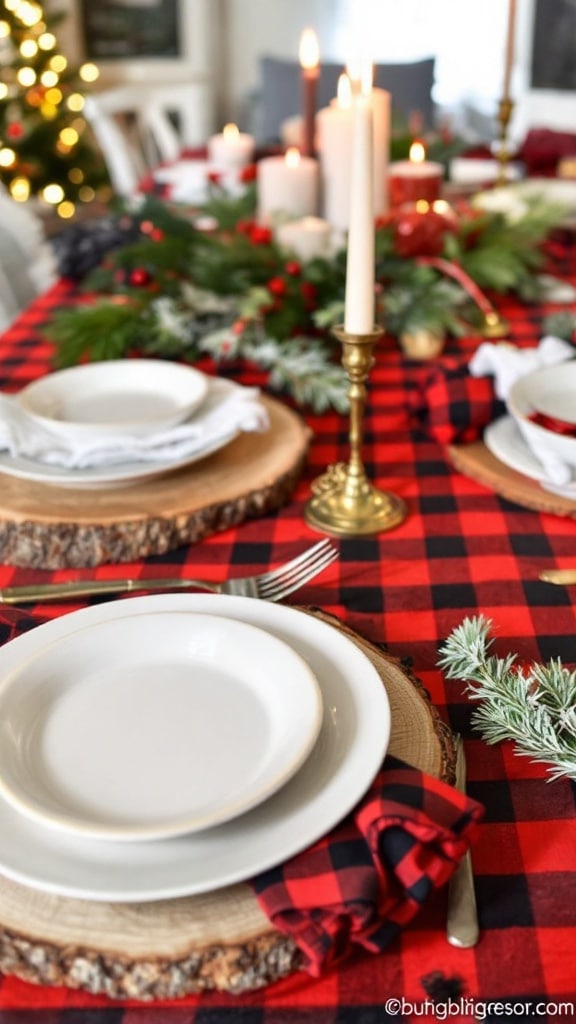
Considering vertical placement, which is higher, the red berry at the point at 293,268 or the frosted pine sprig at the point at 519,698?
the red berry at the point at 293,268

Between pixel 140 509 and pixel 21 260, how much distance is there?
1.35 m

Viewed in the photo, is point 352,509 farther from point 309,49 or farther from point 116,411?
point 309,49

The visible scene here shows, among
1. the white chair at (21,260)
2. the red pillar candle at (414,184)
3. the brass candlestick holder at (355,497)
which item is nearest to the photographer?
the brass candlestick holder at (355,497)

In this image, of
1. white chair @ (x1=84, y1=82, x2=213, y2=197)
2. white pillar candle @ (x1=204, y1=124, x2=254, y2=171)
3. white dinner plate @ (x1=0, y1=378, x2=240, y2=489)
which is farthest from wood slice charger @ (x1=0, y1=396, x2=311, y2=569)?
white chair @ (x1=84, y1=82, x2=213, y2=197)

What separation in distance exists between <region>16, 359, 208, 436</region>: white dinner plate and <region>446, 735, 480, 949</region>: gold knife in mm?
591

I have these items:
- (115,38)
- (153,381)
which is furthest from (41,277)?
(115,38)

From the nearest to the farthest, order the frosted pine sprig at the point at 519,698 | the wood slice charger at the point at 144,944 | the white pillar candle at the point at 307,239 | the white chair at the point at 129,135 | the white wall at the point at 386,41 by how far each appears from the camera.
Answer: the wood slice charger at the point at 144,944 < the frosted pine sprig at the point at 519,698 < the white pillar candle at the point at 307,239 < the white chair at the point at 129,135 < the white wall at the point at 386,41

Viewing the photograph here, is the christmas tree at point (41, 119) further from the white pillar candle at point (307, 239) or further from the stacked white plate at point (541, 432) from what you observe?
the stacked white plate at point (541, 432)

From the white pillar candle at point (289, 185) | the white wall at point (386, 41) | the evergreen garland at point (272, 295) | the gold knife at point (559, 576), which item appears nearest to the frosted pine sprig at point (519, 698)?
the gold knife at point (559, 576)

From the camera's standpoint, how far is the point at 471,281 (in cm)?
150

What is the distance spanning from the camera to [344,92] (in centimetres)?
145

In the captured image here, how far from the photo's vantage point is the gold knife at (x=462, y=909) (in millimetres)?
517

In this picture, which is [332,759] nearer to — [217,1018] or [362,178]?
[217,1018]

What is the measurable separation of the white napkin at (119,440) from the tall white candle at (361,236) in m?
0.18
